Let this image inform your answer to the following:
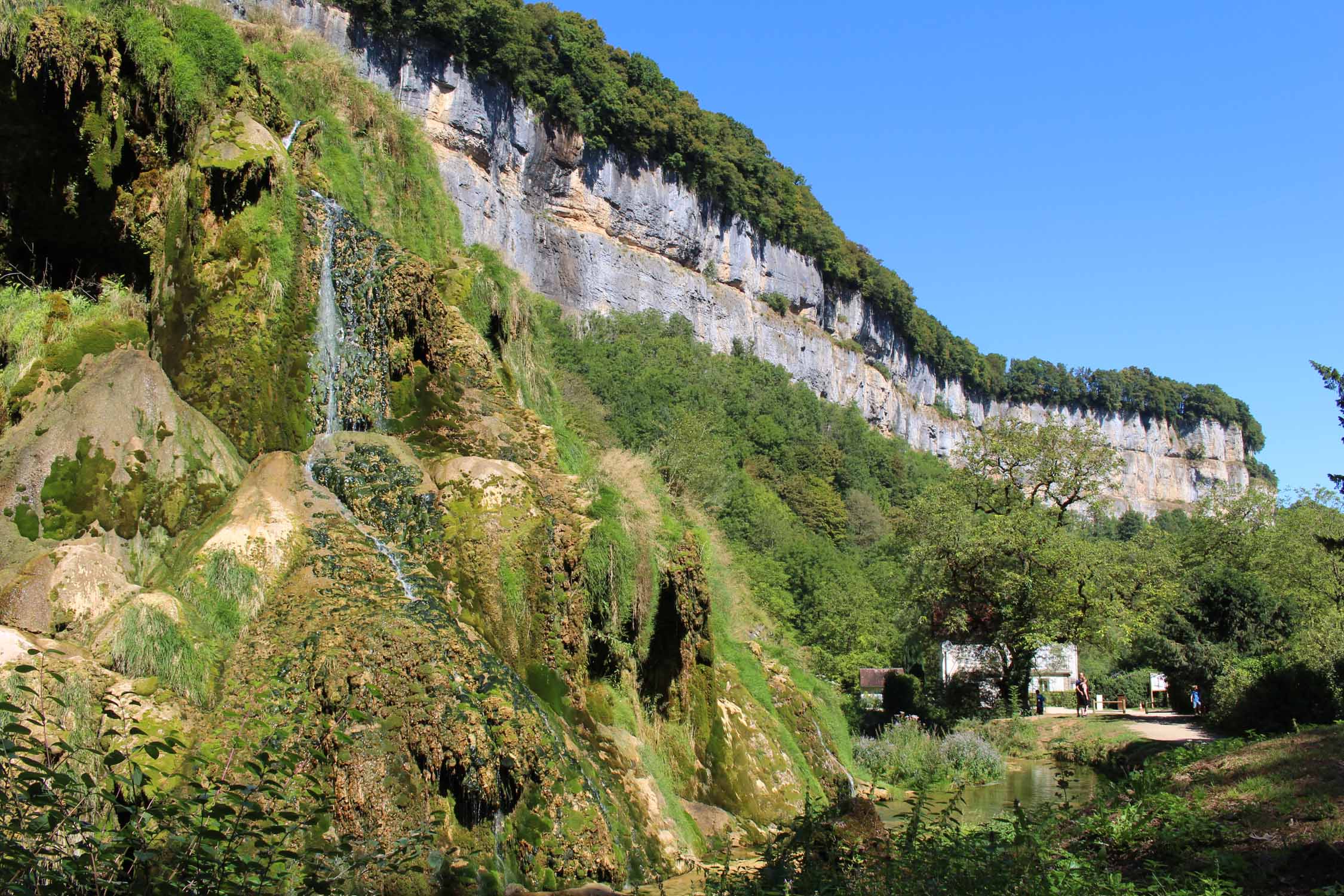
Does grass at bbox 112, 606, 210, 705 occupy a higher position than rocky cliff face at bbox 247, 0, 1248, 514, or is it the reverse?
rocky cliff face at bbox 247, 0, 1248, 514

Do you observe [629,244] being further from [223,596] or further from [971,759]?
[223,596]

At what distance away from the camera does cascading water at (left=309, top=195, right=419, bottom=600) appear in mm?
11336

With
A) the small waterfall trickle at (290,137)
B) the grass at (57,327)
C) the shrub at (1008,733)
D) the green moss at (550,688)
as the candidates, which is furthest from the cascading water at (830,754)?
the small waterfall trickle at (290,137)

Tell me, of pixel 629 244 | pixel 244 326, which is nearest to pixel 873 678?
pixel 629 244

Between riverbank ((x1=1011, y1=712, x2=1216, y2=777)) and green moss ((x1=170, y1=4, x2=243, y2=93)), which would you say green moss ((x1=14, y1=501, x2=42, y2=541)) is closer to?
green moss ((x1=170, y1=4, x2=243, y2=93))

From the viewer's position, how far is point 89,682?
7020mm

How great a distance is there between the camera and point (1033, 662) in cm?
3244

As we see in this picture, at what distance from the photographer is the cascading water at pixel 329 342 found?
11336 millimetres

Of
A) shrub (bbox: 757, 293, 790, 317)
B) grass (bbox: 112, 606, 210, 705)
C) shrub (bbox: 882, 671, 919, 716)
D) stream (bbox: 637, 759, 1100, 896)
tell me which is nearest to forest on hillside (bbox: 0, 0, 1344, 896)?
grass (bbox: 112, 606, 210, 705)

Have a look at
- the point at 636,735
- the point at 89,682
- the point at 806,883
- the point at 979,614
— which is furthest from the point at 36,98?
the point at 979,614

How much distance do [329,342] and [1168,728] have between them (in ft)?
75.9

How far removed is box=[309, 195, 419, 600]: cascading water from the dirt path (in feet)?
62.9

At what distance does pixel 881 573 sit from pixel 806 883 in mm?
49303

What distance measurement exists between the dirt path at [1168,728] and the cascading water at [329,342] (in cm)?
1916
